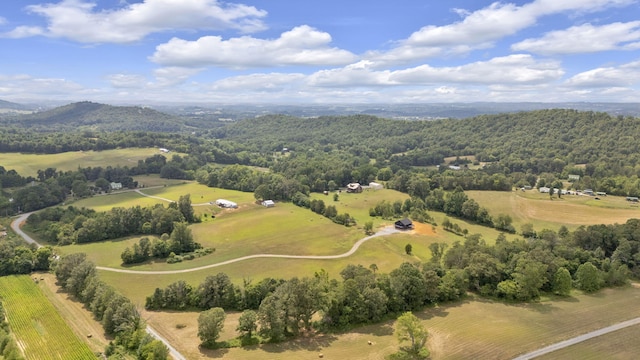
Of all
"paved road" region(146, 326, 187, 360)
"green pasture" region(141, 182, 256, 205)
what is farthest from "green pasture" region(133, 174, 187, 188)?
"paved road" region(146, 326, 187, 360)

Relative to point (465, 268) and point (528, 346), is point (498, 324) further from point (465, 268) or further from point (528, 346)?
point (465, 268)

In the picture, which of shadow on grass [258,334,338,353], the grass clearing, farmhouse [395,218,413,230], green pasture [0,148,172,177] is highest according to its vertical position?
green pasture [0,148,172,177]

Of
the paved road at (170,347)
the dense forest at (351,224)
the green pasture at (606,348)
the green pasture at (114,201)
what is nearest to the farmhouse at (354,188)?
the dense forest at (351,224)

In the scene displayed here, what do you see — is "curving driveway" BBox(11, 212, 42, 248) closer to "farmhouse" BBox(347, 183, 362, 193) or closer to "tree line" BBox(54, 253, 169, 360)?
"tree line" BBox(54, 253, 169, 360)

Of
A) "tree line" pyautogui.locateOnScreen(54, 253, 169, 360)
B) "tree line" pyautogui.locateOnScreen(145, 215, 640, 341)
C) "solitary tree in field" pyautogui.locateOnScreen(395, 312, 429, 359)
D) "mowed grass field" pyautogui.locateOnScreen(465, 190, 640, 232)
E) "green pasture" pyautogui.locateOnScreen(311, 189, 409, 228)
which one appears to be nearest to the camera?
"solitary tree in field" pyautogui.locateOnScreen(395, 312, 429, 359)

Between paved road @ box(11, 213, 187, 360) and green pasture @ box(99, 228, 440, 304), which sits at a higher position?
paved road @ box(11, 213, 187, 360)

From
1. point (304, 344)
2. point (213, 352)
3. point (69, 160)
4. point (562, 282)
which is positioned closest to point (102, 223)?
point (213, 352)

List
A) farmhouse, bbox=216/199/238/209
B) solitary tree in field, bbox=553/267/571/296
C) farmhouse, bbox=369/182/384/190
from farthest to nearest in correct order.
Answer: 1. farmhouse, bbox=369/182/384/190
2. farmhouse, bbox=216/199/238/209
3. solitary tree in field, bbox=553/267/571/296
